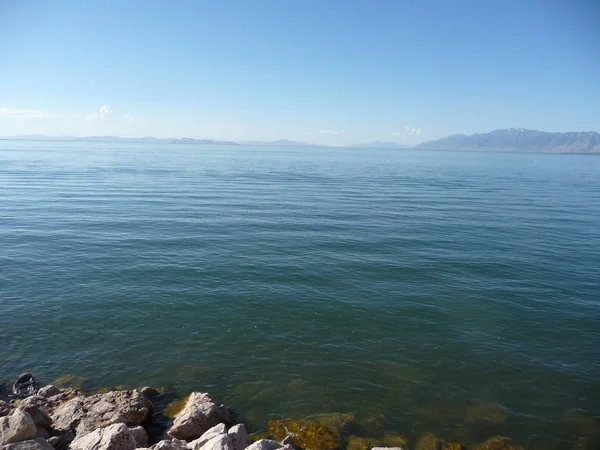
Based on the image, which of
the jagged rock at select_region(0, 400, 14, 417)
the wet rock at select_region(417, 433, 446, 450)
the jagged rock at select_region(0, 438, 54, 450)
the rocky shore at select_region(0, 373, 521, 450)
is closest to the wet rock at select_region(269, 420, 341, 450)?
the rocky shore at select_region(0, 373, 521, 450)

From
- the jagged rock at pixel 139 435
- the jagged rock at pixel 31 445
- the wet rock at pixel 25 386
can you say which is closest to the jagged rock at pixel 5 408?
the wet rock at pixel 25 386

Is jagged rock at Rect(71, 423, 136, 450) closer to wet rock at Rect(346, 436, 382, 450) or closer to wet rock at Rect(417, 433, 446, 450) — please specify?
wet rock at Rect(346, 436, 382, 450)

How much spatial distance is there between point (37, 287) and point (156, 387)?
16.1 metres

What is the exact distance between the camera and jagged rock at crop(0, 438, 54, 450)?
12.3 metres

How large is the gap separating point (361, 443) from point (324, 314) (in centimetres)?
1034

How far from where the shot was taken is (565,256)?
3722cm

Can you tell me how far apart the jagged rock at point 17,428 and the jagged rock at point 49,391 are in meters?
3.65

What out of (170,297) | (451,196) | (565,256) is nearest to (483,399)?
(170,297)

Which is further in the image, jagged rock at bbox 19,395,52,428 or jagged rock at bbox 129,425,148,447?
jagged rock at bbox 19,395,52,428

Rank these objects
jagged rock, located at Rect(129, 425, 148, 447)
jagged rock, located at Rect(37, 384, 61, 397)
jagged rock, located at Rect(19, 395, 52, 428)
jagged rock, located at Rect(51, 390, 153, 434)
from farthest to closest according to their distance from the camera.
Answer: jagged rock, located at Rect(37, 384, 61, 397) → jagged rock, located at Rect(51, 390, 153, 434) → jagged rock, located at Rect(19, 395, 52, 428) → jagged rock, located at Rect(129, 425, 148, 447)

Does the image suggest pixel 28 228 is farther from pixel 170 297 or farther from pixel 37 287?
pixel 170 297

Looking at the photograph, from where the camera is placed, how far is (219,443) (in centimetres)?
1243

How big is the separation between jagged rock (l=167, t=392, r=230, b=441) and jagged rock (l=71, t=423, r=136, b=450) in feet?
6.37

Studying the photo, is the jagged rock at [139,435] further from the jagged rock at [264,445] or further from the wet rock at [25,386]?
the wet rock at [25,386]
